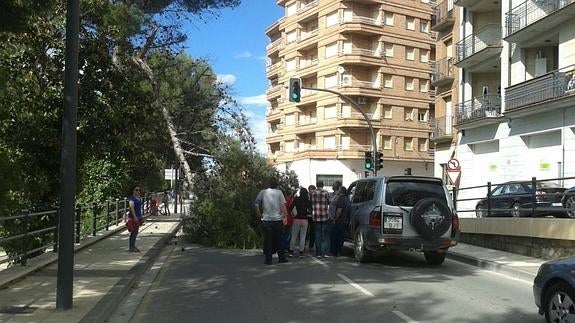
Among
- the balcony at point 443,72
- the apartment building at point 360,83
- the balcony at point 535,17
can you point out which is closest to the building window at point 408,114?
the apartment building at point 360,83

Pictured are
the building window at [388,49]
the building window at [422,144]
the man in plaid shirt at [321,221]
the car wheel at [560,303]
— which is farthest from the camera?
the building window at [422,144]

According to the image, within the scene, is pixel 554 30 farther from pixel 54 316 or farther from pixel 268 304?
pixel 54 316

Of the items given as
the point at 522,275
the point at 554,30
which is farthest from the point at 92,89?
the point at 554,30

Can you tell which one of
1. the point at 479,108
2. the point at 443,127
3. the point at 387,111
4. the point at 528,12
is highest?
the point at 387,111

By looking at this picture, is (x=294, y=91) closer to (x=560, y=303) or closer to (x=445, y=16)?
(x=445, y=16)

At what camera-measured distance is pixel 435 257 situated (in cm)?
1370

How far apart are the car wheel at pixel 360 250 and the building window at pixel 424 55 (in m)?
57.2

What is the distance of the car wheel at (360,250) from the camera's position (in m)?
13.3

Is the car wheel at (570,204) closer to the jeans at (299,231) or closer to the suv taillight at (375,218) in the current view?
the suv taillight at (375,218)

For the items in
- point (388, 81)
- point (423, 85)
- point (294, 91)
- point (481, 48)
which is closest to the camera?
point (294, 91)

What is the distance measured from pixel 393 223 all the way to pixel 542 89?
15.5 metres

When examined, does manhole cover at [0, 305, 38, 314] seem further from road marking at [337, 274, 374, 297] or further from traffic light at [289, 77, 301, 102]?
traffic light at [289, 77, 301, 102]

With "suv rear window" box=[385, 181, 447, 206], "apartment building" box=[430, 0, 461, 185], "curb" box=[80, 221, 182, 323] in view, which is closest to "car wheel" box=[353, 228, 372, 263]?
"suv rear window" box=[385, 181, 447, 206]

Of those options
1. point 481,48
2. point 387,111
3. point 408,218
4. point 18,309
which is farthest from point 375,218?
point 387,111
